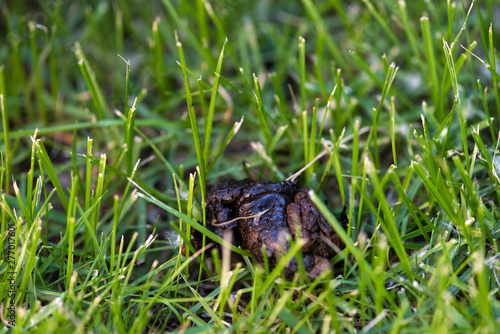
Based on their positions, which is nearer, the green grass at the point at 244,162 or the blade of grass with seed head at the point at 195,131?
the green grass at the point at 244,162

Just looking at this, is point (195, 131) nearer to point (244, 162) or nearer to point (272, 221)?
point (244, 162)

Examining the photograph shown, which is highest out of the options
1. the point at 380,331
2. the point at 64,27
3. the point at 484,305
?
the point at 64,27

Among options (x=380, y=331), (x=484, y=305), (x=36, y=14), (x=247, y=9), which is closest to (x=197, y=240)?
(x=380, y=331)

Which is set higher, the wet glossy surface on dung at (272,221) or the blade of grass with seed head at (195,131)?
the blade of grass with seed head at (195,131)

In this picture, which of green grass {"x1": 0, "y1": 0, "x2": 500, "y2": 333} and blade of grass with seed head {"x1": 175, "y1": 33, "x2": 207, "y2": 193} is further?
blade of grass with seed head {"x1": 175, "y1": 33, "x2": 207, "y2": 193}

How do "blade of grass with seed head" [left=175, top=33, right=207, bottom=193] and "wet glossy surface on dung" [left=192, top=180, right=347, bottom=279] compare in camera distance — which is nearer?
"wet glossy surface on dung" [left=192, top=180, right=347, bottom=279]

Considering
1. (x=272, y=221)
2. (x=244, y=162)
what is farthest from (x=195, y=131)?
(x=272, y=221)

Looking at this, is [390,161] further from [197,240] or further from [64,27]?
[64,27]

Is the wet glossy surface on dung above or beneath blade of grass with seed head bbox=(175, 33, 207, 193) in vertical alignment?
beneath
